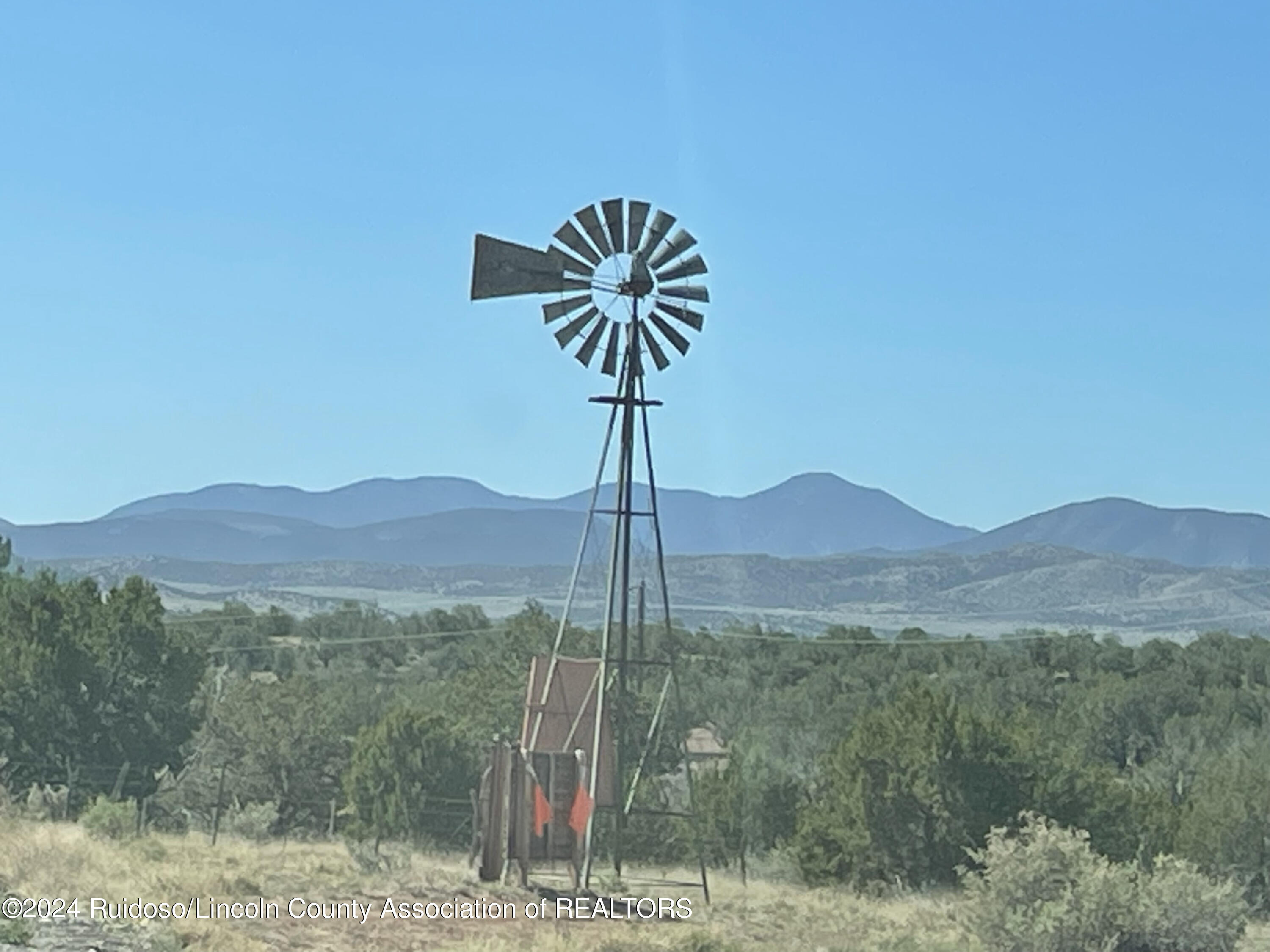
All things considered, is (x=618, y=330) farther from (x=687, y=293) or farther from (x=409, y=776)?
(x=409, y=776)

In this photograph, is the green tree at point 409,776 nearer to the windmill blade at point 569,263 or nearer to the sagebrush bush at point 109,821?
the sagebrush bush at point 109,821

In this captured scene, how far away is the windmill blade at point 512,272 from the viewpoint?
21.3 meters

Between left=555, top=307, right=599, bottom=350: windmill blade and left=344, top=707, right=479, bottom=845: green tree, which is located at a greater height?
left=555, top=307, right=599, bottom=350: windmill blade

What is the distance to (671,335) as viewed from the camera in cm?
2194

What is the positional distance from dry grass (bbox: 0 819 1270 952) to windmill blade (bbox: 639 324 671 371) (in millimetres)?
5861

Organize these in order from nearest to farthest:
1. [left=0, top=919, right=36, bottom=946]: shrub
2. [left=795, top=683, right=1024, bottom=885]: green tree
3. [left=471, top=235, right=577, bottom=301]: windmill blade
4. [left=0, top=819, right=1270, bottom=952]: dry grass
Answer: [left=0, top=919, right=36, bottom=946]: shrub, [left=0, top=819, right=1270, bottom=952]: dry grass, [left=471, top=235, right=577, bottom=301]: windmill blade, [left=795, top=683, right=1024, bottom=885]: green tree

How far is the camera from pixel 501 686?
154 ft

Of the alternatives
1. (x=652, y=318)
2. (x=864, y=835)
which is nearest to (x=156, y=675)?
(x=864, y=835)

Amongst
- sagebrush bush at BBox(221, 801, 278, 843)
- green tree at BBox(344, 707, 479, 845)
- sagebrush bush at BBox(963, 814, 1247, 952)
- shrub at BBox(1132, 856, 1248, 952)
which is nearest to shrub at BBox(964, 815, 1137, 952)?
sagebrush bush at BBox(963, 814, 1247, 952)

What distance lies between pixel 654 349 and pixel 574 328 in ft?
3.06

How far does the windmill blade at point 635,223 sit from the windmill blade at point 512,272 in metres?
0.68

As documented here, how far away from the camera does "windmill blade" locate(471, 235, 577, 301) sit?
837 inches

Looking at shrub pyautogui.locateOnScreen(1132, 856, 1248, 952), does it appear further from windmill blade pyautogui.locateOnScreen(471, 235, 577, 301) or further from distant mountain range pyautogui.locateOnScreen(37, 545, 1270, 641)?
distant mountain range pyautogui.locateOnScreen(37, 545, 1270, 641)

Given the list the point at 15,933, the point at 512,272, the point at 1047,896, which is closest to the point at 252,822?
the point at 512,272
